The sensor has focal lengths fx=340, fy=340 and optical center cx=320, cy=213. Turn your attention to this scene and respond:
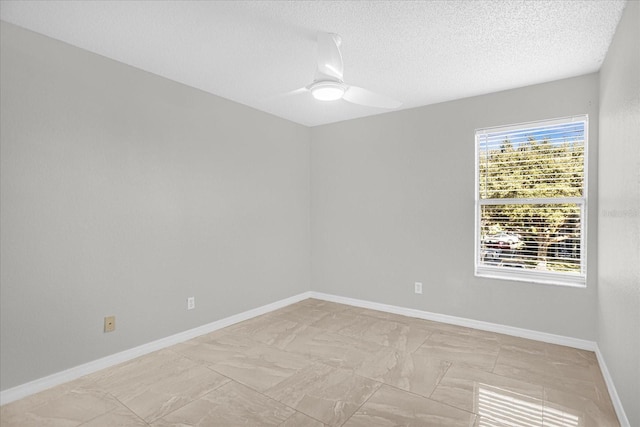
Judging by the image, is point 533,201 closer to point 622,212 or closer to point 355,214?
point 622,212

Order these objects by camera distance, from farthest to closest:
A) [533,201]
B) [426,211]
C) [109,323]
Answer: [426,211], [533,201], [109,323]

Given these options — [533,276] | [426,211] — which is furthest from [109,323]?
[533,276]

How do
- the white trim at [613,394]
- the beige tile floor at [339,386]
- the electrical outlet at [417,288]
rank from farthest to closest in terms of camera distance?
1. the electrical outlet at [417,288]
2. the beige tile floor at [339,386]
3. the white trim at [613,394]

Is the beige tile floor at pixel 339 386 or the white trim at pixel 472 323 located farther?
the white trim at pixel 472 323

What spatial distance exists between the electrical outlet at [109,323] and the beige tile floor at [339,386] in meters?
0.30

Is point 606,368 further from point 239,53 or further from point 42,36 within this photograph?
A: point 42,36

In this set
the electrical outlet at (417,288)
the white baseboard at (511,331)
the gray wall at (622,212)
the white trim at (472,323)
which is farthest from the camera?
the electrical outlet at (417,288)

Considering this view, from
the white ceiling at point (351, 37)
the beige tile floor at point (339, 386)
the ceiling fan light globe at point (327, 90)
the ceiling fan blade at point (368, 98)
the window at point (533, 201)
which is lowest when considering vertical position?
the beige tile floor at point (339, 386)

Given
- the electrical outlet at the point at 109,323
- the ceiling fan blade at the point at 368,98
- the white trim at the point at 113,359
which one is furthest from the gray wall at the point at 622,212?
the electrical outlet at the point at 109,323

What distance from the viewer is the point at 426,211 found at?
3.86m

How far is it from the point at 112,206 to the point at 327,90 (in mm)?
1937

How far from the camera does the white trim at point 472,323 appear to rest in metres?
3.05

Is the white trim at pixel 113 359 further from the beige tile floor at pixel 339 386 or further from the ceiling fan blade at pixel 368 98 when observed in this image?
the ceiling fan blade at pixel 368 98

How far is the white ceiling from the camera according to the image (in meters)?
2.04
